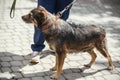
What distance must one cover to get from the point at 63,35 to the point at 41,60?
4.17 feet

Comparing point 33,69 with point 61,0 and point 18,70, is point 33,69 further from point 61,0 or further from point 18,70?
point 61,0

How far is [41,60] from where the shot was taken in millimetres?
6266

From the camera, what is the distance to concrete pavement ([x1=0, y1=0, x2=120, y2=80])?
5657 millimetres

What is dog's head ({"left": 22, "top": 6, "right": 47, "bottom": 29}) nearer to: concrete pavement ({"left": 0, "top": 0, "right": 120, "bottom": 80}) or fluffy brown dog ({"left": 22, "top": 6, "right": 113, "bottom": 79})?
fluffy brown dog ({"left": 22, "top": 6, "right": 113, "bottom": 79})

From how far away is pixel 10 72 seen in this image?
5.56 meters

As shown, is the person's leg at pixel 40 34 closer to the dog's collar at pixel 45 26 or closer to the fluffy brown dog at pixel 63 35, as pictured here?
the fluffy brown dog at pixel 63 35

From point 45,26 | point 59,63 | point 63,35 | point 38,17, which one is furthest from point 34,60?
point 38,17

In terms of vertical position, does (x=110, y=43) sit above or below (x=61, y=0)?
below

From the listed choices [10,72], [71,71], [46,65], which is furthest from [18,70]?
[71,71]

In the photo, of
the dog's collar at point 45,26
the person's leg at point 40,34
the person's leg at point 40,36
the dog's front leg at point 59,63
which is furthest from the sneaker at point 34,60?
the dog's collar at point 45,26

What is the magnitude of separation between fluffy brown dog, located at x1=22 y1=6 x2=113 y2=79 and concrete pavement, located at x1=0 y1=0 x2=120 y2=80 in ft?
1.33

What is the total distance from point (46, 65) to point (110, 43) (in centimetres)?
236

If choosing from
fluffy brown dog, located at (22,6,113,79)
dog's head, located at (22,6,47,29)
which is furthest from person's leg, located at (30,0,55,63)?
dog's head, located at (22,6,47,29)

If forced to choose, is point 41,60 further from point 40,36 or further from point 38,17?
point 38,17
